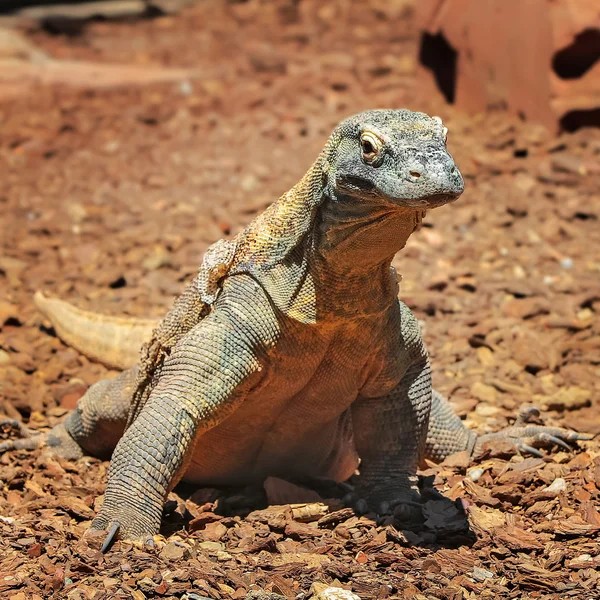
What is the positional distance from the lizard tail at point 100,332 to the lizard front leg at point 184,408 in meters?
2.09

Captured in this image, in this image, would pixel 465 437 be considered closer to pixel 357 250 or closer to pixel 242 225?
pixel 357 250

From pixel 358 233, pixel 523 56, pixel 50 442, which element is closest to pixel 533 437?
pixel 358 233

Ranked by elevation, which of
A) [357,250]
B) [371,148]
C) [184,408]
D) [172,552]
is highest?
[371,148]

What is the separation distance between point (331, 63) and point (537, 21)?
3.53 metres

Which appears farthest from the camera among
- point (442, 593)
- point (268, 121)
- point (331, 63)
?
point (331, 63)

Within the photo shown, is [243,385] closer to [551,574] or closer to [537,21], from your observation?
[551,574]

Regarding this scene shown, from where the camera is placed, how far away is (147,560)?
14.3 ft

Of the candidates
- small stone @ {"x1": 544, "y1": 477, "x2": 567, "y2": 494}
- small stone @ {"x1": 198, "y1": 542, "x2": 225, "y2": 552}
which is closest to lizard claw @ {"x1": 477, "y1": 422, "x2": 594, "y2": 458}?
small stone @ {"x1": 544, "y1": 477, "x2": 567, "y2": 494}

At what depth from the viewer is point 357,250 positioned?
14.3 feet

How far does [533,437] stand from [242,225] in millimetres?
4555

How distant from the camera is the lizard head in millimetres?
3852

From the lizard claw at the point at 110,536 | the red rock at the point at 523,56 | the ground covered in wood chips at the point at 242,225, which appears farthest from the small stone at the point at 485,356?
the red rock at the point at 523,56

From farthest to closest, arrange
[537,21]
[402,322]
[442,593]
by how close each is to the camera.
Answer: [537,21]
[402,322]
[442,593]

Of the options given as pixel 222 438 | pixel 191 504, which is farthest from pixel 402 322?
pixel 191 504
